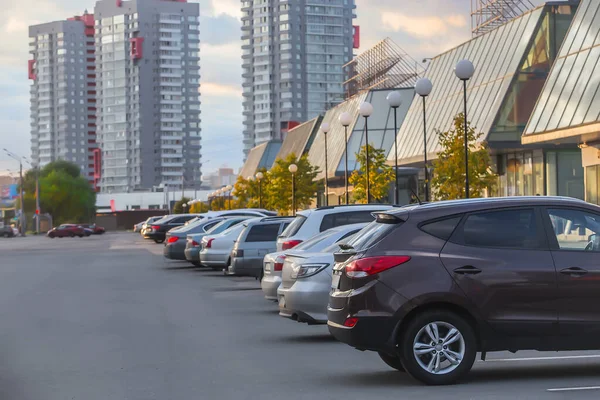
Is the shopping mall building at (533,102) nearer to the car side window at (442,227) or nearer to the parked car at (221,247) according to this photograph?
the parked car at (221,247)

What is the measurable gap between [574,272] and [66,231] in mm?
103652

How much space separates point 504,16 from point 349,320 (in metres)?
45.5

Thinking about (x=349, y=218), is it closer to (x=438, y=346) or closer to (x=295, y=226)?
(x=295, y=226)

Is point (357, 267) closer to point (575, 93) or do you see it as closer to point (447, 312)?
point (447, 312)

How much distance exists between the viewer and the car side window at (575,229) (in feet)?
31.7

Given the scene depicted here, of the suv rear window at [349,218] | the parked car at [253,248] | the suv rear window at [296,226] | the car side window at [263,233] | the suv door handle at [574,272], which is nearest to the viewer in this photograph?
the suv door handle at [574,272]

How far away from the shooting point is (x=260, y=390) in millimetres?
9383

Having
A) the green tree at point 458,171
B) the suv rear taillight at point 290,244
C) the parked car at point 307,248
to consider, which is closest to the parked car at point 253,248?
the suv rear taillight at point 290,244

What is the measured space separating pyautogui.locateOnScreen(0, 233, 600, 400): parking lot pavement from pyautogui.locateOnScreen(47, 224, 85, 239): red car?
8893 cm

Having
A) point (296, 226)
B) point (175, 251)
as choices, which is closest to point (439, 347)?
point (296, 226)

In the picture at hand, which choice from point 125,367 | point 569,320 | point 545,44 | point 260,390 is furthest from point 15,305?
point 545,44

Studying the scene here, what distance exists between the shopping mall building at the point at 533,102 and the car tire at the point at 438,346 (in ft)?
72.3

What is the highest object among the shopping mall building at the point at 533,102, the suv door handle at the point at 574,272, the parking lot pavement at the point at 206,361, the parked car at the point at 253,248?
the shopping mall building at the point at 533,102

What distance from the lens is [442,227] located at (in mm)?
9555
